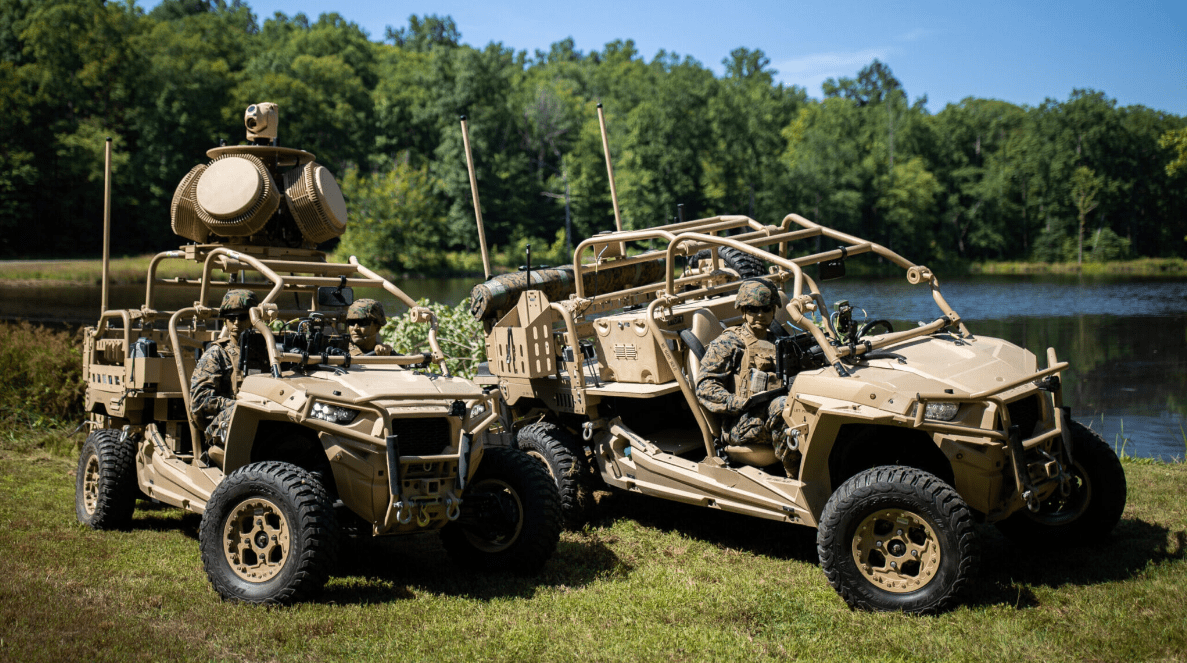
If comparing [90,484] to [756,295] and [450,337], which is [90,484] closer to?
[450,337]

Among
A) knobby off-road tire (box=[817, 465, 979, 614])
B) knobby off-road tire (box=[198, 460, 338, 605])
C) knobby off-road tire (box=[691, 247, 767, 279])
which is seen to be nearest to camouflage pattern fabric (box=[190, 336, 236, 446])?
knobby off-road tire (box=[198, 460, 338, 605])

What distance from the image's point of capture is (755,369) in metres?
7.52

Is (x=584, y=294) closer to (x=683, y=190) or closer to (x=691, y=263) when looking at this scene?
(x=691, y=263)

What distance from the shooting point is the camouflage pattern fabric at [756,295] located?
7457 mm

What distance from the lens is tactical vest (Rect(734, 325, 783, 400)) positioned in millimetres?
7391

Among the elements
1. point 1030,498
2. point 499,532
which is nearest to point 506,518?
point 499,532

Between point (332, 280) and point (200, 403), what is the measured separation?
1495mm

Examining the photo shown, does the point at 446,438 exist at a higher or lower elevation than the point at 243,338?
lower

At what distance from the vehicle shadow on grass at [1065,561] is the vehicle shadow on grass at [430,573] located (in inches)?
99.4

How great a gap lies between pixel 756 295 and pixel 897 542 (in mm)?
2037

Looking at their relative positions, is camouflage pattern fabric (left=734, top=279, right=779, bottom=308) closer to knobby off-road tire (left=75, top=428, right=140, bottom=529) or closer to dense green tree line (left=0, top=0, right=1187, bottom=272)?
knobby off-road tire (left=75, top=428, right=140, bottom=529)

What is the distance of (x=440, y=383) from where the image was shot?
7.03m

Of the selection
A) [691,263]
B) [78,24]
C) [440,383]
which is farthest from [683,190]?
[440,383]

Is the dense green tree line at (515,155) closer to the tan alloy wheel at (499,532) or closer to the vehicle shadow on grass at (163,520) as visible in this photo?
the vehicle shadow on grass at (163,520)
